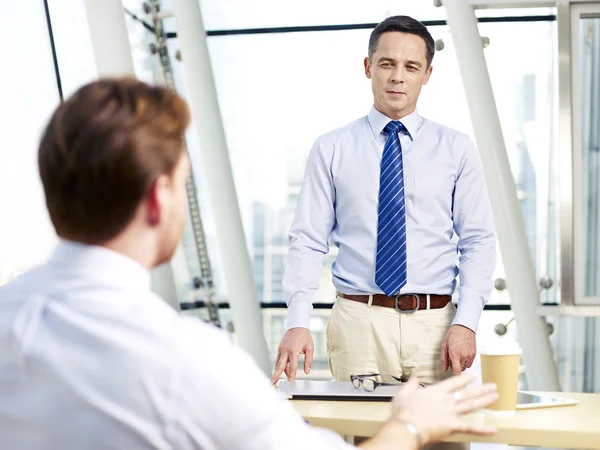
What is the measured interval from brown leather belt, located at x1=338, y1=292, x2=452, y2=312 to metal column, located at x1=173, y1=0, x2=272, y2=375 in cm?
260

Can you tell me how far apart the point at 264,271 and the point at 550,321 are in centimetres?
168

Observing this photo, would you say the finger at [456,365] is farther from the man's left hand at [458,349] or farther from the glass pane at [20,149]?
the glass pane at [20,149]

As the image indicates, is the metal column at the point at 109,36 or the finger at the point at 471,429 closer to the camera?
the finger at the point at 471,429

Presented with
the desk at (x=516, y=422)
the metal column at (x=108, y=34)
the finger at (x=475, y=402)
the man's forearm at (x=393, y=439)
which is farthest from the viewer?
the metal column at (x=108, y=34)

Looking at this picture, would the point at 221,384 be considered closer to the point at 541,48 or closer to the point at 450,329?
the point at 450,329

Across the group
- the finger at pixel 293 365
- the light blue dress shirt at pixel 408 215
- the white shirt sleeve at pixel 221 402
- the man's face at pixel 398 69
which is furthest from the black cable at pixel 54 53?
the white shirt sleeve at pixel 221 402

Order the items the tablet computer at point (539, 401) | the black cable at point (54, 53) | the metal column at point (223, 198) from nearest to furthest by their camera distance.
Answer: the tablet computer at point (539, 401)
the black cable at point (54, 53)
the metal column at point (223, 198)

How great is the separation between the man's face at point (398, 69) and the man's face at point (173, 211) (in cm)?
152

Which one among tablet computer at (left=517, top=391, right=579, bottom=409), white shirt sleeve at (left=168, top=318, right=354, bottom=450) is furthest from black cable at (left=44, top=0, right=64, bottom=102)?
white shirt sleeve at (left=168, top=318, right=354, bottom=450)

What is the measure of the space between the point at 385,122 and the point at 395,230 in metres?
0.35

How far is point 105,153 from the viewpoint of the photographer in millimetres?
935

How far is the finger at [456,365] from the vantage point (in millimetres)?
2172

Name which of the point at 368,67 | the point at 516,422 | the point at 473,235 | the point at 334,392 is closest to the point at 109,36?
the point at 368,67

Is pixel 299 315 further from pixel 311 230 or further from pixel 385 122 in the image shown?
pixel 385 122
